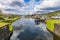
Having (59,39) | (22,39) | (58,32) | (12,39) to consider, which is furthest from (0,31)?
(58,32)

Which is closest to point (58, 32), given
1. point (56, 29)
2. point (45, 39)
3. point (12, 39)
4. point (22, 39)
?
point (56, 29)

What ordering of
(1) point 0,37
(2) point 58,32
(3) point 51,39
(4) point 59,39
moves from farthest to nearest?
(2) point 58,32 → (3) point 51,39 → (4) point 59,39 → (1) point 0,37

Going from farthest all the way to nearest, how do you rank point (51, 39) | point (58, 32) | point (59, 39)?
point (58, 32)
point (51, 39)
point (59, 39)

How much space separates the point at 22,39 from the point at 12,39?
2.75m

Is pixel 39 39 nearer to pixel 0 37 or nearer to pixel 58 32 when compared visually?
pixel 58 32

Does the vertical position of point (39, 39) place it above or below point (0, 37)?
below

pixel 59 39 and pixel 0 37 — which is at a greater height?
pixel 0 37

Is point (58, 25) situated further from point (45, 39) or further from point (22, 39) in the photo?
point (22, 39)

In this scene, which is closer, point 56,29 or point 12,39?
point 12,39

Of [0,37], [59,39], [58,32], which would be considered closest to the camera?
[0,37]

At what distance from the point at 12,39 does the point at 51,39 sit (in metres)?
8.83

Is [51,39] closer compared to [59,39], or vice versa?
[59,39]

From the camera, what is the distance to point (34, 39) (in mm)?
32438

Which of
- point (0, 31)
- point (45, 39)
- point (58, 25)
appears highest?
point (0, 31)
